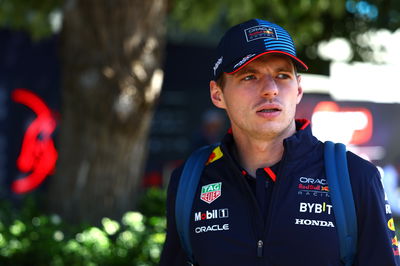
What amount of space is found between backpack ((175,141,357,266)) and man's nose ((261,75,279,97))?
0.97 ft

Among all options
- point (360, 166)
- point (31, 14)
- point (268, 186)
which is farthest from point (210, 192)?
point (31, 14)

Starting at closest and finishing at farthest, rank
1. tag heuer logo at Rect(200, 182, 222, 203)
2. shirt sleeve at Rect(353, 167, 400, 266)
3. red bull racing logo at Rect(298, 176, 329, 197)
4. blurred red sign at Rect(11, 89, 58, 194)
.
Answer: shirt sleeve at Rect(353, 167, 400, 266)
red bull racing logo at Rect(298, 176, 329, 197)
tag heuer logo at Rect(200, 182, 222, 203)
blurred red sign at Rect(11, 89, 58, 194)

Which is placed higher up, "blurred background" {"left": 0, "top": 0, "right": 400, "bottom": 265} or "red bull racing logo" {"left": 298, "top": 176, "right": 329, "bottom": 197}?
"blurred background" {"left": 0, "top": 0, "right": 400, "bottom": 265}

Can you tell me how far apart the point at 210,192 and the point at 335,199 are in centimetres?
51

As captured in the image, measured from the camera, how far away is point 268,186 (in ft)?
8.02

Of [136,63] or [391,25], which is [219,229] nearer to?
[136,63]

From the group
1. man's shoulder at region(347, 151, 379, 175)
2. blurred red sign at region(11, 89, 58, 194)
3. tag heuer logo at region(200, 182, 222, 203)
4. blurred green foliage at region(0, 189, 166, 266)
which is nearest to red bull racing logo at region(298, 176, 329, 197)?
man's shoulder at region(347, 151, 379, 175)

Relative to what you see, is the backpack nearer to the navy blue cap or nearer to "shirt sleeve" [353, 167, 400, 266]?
"shirt sleeve" [353, 167, 400, 266]

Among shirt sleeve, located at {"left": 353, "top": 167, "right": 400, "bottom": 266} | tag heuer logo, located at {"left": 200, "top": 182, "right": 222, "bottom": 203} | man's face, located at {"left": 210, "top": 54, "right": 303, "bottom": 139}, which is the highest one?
man's face, located at {"left": 210, "top": 54, "right": 303, "bottom": 139}

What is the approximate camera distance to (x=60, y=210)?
6520mm

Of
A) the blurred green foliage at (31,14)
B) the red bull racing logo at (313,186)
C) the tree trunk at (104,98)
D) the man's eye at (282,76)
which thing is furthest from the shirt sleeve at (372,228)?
the blurred green foliage at (31,14)

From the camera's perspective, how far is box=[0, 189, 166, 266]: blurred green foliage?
5234 mm

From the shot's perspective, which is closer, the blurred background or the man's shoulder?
the man's shoulder

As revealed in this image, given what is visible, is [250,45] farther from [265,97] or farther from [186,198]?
[186,198]
